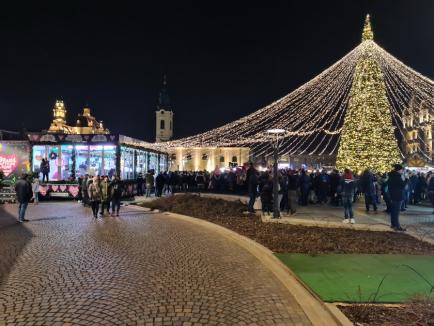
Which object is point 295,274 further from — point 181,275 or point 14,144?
point 14,144

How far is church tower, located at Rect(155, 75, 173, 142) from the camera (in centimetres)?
11350

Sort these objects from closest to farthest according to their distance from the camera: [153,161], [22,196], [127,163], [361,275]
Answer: [361,275] < [22,196] < [127,163] < [153,161]

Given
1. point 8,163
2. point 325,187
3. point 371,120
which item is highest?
point 371,120

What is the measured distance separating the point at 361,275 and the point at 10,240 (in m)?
8.88

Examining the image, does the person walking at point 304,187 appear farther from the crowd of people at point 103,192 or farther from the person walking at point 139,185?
the person walking at point 139,185

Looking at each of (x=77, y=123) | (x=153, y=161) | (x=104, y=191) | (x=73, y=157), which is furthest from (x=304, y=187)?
(x=77, y=123)

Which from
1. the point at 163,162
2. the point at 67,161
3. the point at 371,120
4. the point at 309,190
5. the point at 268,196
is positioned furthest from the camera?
the point at 163,162

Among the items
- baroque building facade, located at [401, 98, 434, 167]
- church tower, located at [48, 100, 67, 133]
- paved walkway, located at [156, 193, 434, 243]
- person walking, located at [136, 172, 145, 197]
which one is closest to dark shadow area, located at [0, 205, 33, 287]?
paved walkway, located at [156, 193, 434, 243]

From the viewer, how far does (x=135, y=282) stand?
6773mm

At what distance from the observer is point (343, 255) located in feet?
28.7

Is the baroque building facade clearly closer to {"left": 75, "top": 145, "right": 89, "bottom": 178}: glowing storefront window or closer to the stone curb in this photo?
the stone curb

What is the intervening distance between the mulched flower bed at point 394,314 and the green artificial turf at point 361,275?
372 millimetres

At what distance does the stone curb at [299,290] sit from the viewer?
5082 mm

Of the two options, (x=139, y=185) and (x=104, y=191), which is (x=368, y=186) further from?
(x=139, y=185)
